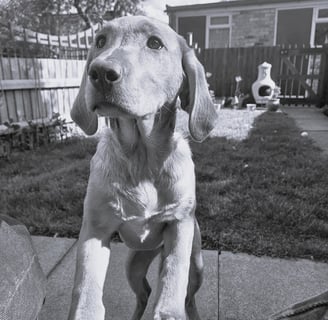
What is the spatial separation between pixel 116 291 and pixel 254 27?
16.5 m

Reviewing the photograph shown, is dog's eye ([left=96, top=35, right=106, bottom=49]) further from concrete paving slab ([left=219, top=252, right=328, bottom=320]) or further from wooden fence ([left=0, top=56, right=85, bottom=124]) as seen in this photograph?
wooden fence ([left=0, top=56, right=85, bottom=124])

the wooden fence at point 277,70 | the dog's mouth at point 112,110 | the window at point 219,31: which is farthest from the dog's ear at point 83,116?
the window at point 219,31

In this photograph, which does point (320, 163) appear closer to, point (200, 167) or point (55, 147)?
point (200, 167)

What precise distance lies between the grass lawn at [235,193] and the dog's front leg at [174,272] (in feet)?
5.17

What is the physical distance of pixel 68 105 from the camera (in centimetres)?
794

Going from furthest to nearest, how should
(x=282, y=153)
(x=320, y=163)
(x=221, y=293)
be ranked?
(x=282, y=153) → (x=320, y=163) → (x=221, y=293)

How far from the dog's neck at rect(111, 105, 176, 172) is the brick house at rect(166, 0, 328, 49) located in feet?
51.2

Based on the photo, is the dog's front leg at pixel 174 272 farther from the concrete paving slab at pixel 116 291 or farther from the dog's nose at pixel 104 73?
the concrete paving slab at pixel 116 291

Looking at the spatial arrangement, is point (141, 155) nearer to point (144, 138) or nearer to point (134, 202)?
point (144, 138)

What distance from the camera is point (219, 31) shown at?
56.4 ft

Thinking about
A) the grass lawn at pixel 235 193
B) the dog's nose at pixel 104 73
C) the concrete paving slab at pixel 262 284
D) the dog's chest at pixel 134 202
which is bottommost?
the concrete paving slab at pixel 262 284

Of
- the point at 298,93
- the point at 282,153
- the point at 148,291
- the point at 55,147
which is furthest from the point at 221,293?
the point at 298,93

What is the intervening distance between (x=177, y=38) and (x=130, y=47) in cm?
37

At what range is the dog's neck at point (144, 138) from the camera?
5.57ft
